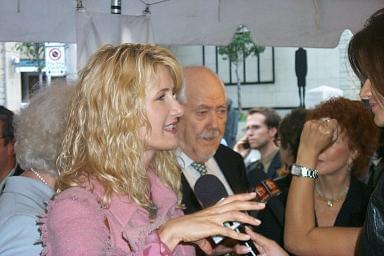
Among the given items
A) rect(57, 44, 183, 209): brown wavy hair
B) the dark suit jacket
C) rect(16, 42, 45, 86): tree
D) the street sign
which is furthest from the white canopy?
rect(16, 42, 45, 86): tree

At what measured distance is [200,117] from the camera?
3.25 metres

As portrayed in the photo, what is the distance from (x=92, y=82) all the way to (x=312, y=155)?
3.08 ft

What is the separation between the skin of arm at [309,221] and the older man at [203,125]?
→ 92cm

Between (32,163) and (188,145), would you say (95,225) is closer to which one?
(32,163)

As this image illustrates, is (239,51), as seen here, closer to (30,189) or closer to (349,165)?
(349,165)

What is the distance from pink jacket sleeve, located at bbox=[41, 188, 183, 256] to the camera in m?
1.51

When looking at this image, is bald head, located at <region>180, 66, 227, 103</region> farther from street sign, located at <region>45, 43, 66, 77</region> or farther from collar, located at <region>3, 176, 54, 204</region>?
street sign, located at <region>45, 43, 66, 77</region>

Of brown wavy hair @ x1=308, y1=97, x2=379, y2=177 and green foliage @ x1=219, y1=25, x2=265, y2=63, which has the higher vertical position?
green foliage @ x1=219, y1=25, x2=265, y2=63

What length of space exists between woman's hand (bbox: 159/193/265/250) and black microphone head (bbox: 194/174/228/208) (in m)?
0.49

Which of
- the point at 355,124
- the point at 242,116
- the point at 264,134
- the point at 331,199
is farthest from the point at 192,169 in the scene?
the point at 242,116

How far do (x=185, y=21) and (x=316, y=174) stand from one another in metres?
1.50

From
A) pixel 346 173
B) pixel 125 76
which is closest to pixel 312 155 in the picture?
pixel 346 173

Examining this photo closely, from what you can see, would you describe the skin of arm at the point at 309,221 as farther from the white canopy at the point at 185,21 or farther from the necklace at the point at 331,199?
the white canopy at the point at 185,21

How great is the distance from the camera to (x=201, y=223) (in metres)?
1.50
